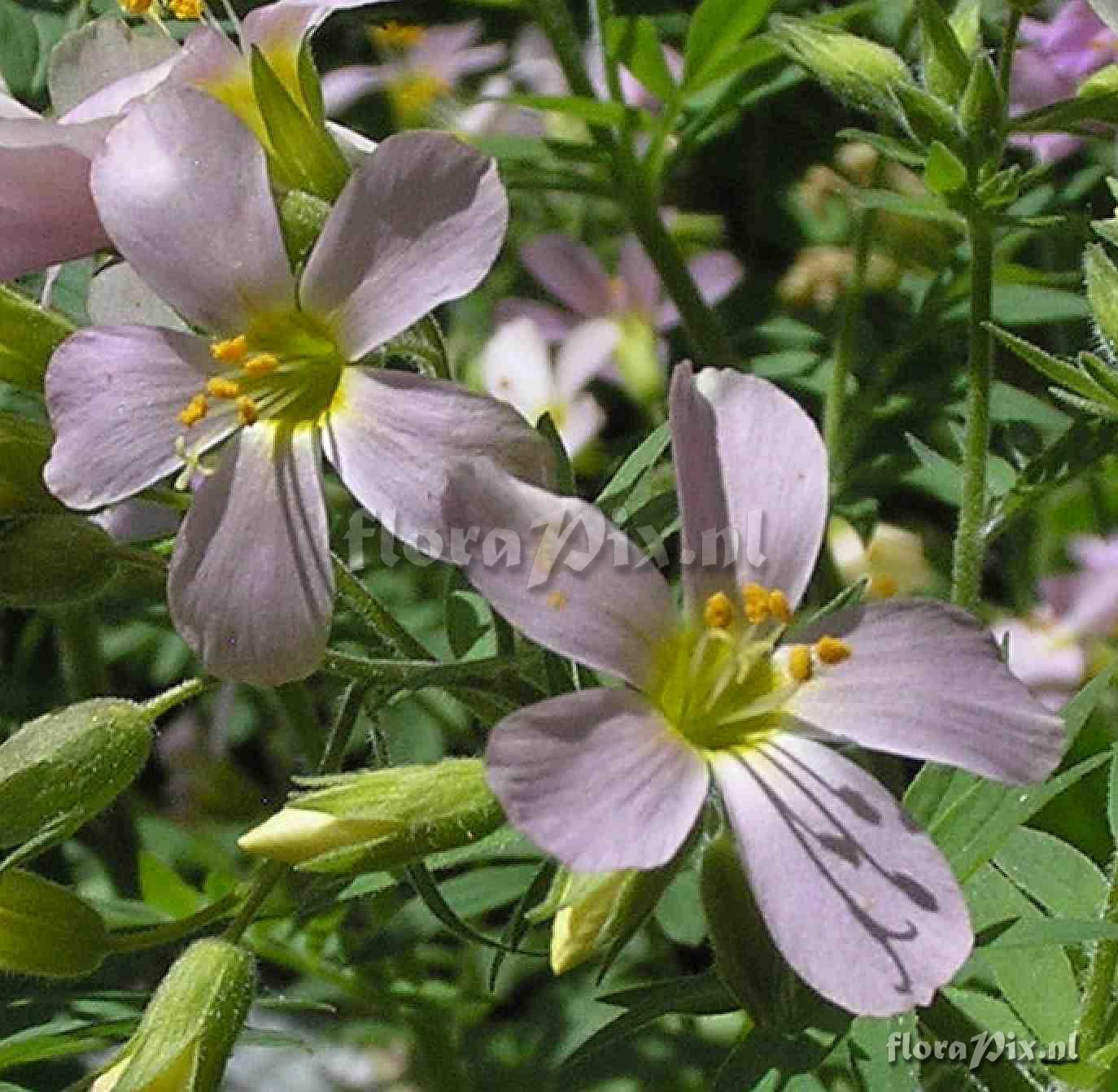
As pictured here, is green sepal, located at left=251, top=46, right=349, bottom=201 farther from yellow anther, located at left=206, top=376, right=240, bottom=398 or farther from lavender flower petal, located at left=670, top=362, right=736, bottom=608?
lavender flower petal, located at left=670, top=362, right=736, bottom=608

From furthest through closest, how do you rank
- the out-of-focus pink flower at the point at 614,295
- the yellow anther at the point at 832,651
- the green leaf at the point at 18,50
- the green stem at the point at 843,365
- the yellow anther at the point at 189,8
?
the out-of-focus pink flower at the point at 614,295 < the green stem at the point at 843,365 < the green leaf at the point at 18,50 < the yellow anther at the point at 189,8 < the yellow anther at the point at 832,651

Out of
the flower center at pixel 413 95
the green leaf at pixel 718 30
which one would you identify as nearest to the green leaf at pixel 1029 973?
the green leaf at pixel 718 30

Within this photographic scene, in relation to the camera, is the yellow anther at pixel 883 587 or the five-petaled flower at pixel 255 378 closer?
the five-petaled flower at pixel 255 378

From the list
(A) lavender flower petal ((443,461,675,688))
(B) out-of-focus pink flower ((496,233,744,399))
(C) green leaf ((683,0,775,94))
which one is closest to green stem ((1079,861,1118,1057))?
(A) lavender flower petal ((443,461,675,688))

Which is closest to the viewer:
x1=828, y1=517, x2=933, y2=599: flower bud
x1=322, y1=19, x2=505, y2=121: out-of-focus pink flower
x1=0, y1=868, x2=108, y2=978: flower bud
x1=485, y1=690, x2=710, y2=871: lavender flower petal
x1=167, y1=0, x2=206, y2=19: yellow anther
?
x1=485, y1=690, x2=710, y2=871: lavender flower petal

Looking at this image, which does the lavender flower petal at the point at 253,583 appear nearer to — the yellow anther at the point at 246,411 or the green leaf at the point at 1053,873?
the yellow anther at the point at 246,411

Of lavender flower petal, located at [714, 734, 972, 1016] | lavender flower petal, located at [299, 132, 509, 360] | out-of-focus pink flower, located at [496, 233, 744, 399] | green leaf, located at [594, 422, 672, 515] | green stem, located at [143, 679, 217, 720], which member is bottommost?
out-of-focus pink flower, located at [496, 233, 744, 399]

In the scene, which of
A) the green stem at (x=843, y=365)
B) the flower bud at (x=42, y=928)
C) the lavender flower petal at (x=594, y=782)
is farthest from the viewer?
the green stem at (x=843, y=365)
